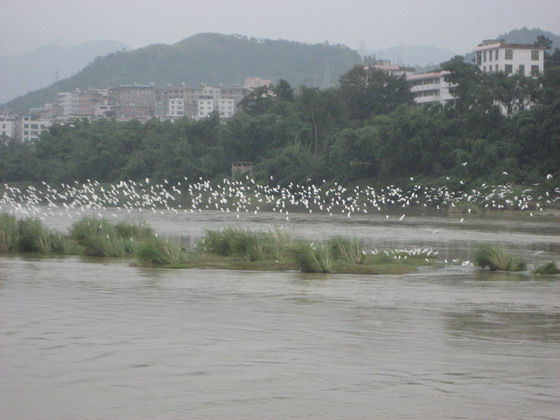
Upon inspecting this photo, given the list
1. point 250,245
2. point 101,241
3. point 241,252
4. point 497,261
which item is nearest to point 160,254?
point 241,252

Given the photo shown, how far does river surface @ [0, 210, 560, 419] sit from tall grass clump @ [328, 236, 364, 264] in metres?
1.95

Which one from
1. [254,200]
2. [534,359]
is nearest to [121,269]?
[534,359]

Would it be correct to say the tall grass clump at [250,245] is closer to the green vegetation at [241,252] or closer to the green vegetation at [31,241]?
the green vegetation at [241,252]

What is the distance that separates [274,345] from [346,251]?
41.6 feet

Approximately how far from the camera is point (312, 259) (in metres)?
25.8

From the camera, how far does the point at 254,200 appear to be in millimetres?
83938

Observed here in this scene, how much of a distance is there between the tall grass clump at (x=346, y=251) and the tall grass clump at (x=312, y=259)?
3.12 feet

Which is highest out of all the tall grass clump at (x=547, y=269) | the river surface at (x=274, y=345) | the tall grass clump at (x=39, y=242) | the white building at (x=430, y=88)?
the white building at (x=430, y=88)

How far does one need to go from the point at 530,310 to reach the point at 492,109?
6209cm

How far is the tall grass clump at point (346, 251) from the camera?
1072 inches

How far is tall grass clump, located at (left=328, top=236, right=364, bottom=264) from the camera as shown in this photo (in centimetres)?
2723

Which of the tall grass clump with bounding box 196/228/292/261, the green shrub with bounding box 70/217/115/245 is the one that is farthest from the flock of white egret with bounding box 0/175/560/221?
the tall grass clump with bounding box 196/228/292/261

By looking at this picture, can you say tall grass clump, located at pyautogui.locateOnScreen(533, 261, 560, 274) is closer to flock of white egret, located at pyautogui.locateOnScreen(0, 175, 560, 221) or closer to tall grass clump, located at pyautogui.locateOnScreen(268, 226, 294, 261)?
tall grass clump, located at pyautogui.locateOnScreen(268, 226, 294, 261)

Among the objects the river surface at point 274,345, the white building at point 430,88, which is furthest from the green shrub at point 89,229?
the white building at point 430,88
